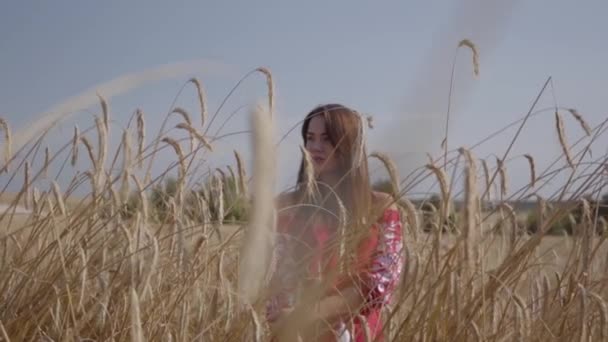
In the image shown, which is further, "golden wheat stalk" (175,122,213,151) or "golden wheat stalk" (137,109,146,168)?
"golden wheat stalk" (137,109,146,168)

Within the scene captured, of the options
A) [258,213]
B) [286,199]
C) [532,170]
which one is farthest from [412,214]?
[258,213]

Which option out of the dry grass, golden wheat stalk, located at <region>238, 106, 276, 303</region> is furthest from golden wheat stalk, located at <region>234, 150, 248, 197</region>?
golden wheat stalk, located at <region>238, 106, 276, 303</region>

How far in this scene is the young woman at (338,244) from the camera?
1.22 meters

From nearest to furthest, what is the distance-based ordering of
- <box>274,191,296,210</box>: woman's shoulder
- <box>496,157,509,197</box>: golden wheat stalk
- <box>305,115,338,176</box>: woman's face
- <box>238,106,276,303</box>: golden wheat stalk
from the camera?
1. <box>238,106,276,303</box>: golden wheat stalk
2. <box>496,157,509,197</box>: golden wheat stalk
3. <box>274,191,296,210</box>: woman's shoulder
4. <box>305,115,338,176</box>: woman's face

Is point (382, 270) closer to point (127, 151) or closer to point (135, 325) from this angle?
point (127, 151)

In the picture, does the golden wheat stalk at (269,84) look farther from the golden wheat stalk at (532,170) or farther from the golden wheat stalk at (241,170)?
the golden wheat stalk at (532,170)

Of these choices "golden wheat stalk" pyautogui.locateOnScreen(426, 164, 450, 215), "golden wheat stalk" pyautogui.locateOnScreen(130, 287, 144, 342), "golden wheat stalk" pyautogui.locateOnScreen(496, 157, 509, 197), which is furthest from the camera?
"golden wheat stalk" pyautogui.locateOnScreen(496, 157, 509, 197)

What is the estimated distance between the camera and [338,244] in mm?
1227

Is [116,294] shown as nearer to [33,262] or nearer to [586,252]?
[33,262]

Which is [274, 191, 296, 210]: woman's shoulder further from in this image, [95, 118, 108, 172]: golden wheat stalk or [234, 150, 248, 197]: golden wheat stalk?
[95, 118, 108, 172]: golden wheat stalk

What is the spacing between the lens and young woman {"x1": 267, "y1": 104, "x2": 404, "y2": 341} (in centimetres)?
122

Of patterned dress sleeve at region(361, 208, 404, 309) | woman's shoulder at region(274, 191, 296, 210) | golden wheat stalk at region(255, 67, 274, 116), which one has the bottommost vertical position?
patterned dress sleeve at region(361, 208, 404, 309)

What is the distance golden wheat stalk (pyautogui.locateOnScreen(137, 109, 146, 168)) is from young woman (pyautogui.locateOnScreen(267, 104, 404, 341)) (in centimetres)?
34

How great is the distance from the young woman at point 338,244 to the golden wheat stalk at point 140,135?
34 centimetres
